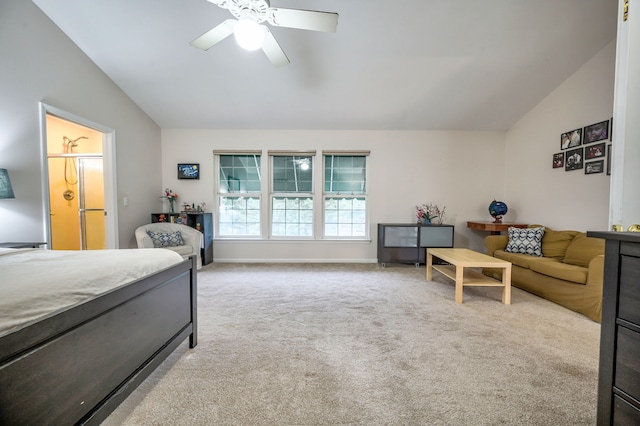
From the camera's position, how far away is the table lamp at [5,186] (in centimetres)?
213

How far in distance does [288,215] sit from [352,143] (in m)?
1.74

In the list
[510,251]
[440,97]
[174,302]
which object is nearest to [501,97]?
[440,97]

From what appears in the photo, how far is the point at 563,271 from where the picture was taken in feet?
8.49

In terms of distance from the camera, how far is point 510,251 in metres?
3.53

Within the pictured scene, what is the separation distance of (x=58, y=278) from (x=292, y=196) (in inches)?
145

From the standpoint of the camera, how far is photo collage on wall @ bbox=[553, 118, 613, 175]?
291 cm

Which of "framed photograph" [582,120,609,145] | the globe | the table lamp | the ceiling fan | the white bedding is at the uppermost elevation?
the ceiling fan

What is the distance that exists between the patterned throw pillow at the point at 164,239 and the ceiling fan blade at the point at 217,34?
8.46ft

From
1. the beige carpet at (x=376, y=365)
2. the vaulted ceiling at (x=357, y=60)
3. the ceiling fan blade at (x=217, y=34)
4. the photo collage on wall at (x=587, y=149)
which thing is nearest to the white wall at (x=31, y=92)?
the vaulted ceiling at (x=357, y=60)

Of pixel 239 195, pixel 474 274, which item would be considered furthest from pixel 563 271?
pixel 239 195

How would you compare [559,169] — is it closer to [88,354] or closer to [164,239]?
[88,354]

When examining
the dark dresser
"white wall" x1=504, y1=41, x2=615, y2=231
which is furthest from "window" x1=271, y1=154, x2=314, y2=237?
the dark dresser

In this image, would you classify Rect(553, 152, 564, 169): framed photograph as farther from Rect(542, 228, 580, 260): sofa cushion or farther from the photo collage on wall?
Rect(542, 228, 580, 260): sofa cushion

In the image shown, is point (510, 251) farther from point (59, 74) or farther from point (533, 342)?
point (59, 74)
